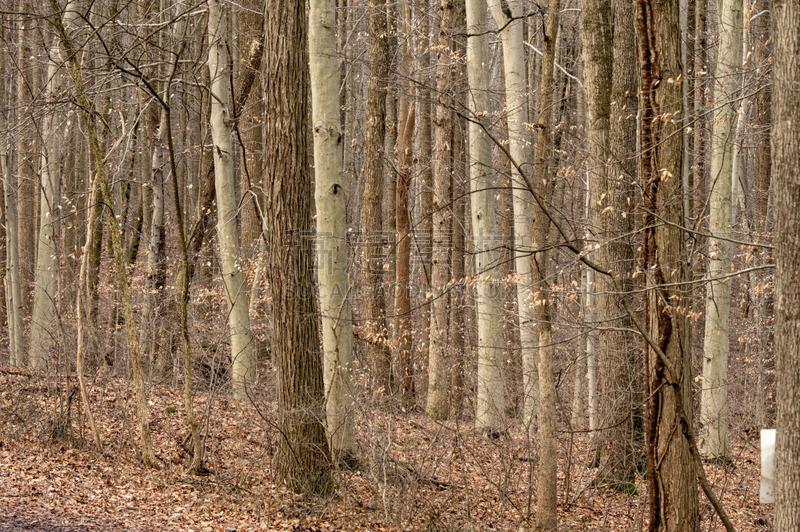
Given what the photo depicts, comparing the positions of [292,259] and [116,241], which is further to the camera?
[116,241]

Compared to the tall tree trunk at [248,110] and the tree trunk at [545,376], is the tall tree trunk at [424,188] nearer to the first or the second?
the tall tree trunk at [248,110]

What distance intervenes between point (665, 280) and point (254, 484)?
4.61m

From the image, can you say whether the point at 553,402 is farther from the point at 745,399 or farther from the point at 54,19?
the point at 745,399

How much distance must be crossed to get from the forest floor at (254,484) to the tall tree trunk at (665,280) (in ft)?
5.40

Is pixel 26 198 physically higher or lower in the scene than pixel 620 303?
higher

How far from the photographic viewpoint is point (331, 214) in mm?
7258

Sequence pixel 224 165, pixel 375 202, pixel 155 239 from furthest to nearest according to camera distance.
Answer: pixel 155 239 < pixel 375 202 < pixel 224 165

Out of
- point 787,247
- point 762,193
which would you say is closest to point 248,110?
point 762,193

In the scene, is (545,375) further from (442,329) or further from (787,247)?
(442,329)

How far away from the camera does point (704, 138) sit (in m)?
12.9

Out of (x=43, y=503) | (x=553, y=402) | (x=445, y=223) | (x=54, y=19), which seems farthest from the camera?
(x=445, y=223)

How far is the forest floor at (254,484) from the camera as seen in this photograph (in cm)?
630

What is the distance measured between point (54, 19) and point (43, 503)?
15.1 ft

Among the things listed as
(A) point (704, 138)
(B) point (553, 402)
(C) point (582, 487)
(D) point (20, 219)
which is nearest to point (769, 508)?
(C) point (582, 487)
